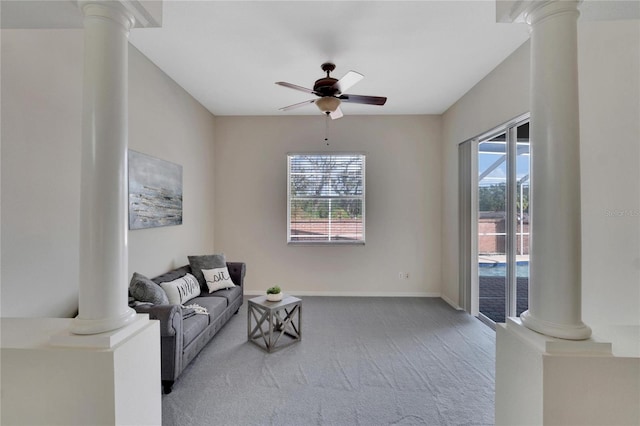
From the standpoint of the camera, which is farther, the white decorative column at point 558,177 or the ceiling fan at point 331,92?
the ceiling fan at point 331,92

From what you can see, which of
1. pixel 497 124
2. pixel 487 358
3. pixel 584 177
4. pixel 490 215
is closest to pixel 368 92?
pixel 497 124

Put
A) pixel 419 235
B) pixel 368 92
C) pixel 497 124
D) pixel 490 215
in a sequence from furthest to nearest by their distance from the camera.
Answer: pixel 419 235
pixel 368 92
pixel 490 215
pixel 497 124

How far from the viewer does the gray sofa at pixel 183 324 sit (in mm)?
2072

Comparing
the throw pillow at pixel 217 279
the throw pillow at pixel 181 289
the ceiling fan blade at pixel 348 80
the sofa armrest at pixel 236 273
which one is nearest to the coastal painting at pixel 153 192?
the throw pillow at pixel 181 289

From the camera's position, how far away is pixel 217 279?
344cm

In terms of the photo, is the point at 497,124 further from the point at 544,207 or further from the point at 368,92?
the point at 544,207

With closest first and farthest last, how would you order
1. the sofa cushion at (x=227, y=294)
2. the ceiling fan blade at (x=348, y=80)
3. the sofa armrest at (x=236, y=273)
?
Result: 1. the ceiling fan blade at (x=348, y=80)
2. the sofa cushion at (x=227, y=294)
3. the sofa armrest at (x=236, y=273)

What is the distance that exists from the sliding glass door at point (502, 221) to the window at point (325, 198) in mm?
1784

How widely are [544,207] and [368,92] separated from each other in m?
2.91

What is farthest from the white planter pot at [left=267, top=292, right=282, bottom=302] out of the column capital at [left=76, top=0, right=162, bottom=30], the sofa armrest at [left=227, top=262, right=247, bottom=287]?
the column capital at [left=76, top=0, right=162, bottom=30]

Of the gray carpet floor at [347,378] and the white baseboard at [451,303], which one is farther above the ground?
the white baseboard at [451,303]

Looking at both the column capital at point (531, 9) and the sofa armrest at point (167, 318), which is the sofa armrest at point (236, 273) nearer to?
the sofa armrest at point (167, 318)

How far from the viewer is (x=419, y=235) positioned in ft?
14.8

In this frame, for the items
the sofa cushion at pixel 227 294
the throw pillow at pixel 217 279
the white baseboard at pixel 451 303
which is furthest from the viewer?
the white baseboard at pixel 451 303
